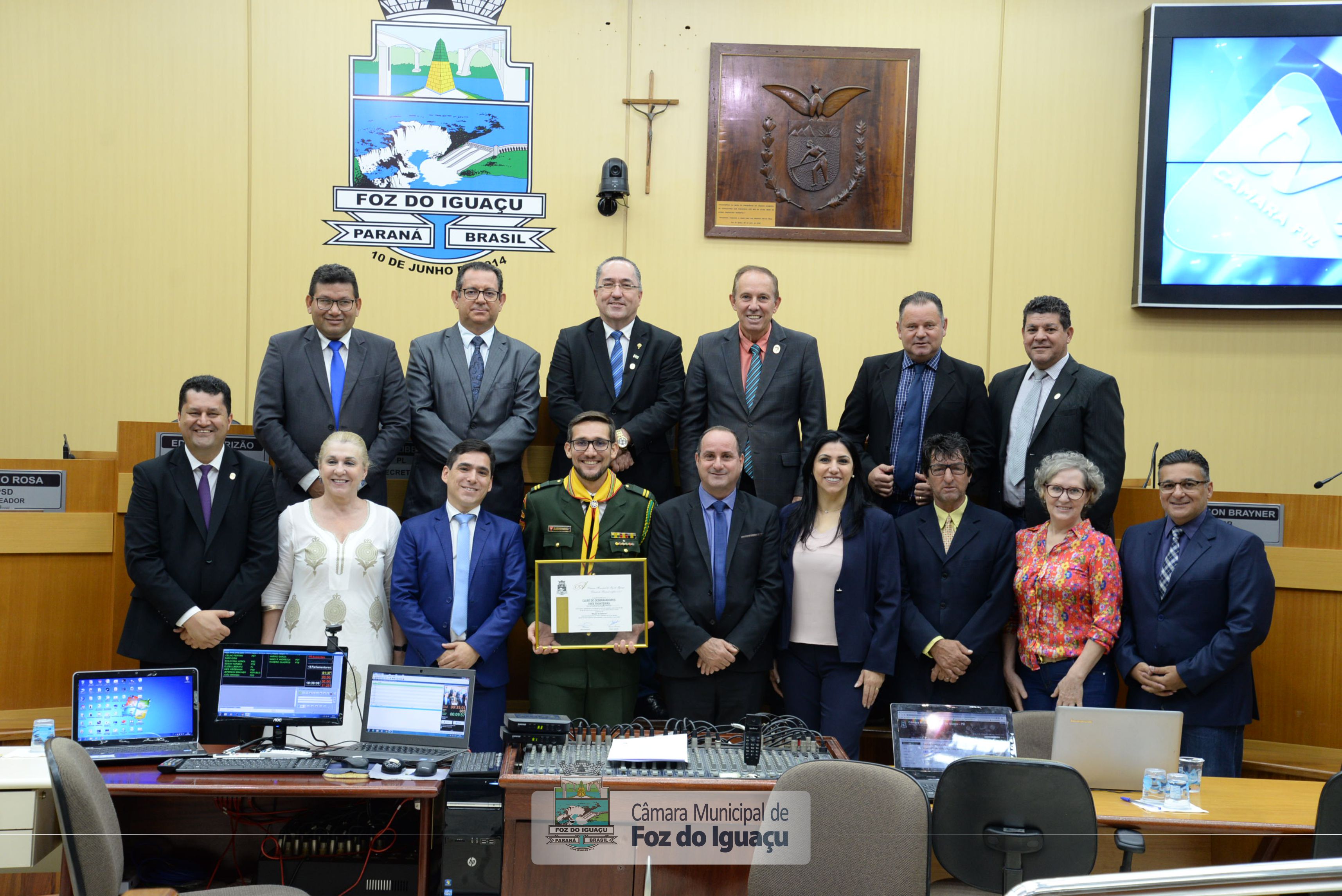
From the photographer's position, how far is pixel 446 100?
6.43 meters

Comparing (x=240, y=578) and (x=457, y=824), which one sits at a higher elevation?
(x=240, y=578)

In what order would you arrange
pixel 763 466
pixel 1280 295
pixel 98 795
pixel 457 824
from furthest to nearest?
pixel 1280 295 < pixel 763 466 < pixel 457 824 < pixel 98 795

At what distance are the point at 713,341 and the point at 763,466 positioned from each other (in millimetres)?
595

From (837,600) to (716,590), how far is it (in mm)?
463

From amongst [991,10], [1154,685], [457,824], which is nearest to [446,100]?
[991,10]

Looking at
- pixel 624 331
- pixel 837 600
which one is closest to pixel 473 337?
pixel 624 331

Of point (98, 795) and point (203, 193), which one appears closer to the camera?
point (98, 795)

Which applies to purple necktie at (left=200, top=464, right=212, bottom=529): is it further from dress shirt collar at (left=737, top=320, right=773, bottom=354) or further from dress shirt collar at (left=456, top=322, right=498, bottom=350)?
dress shirt collar at (left=737, top=320, right=773, bottom=354)

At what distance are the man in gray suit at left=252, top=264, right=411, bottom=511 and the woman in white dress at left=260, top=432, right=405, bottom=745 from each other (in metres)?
0.27

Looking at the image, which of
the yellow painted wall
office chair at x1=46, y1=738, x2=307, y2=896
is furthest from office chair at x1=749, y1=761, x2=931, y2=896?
the yellow painted wall

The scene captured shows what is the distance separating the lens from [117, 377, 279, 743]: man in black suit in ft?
12.7

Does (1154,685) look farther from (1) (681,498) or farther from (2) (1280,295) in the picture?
(2) (1280,295)

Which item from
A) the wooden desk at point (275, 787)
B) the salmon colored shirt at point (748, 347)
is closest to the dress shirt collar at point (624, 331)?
the salmon colored shirt at point (748, 347)

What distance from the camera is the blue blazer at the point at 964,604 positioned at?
395cm
